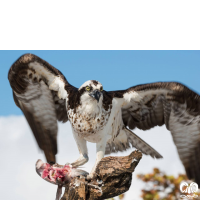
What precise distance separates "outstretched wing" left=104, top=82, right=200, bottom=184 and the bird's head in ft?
1.27

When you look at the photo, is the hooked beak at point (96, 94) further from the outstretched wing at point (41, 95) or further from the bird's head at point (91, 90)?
the outstretched wing at point (41, 95)

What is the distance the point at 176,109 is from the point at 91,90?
5.77 ft

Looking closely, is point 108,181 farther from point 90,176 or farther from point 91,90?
point 91,90

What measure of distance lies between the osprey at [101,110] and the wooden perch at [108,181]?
0.85ft

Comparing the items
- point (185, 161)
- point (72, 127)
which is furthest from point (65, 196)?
point (185, 161)

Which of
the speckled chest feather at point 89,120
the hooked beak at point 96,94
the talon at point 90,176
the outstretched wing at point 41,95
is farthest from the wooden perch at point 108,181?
the outstretched wing at point 41,95

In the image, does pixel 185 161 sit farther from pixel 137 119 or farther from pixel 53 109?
pixel 53 109

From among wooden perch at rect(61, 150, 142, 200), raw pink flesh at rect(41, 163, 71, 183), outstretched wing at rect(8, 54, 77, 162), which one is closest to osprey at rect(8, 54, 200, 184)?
outstretched wing at rect(8, 54, 77, 162)

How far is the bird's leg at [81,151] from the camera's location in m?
5.62

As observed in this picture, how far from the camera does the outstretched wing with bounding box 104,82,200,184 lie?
17.8 feet

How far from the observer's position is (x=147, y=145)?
19.5 ft

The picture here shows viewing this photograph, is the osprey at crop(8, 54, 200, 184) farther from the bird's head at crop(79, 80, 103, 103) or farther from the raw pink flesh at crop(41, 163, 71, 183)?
the raw pink flesh at crop(41, 163, 71, 183)

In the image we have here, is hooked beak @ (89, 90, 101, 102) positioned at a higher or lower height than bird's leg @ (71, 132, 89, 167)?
higher

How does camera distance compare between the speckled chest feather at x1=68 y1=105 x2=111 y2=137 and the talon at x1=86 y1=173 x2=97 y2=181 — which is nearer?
the talon at x1=86 y1=173 x2=97 y2=181
